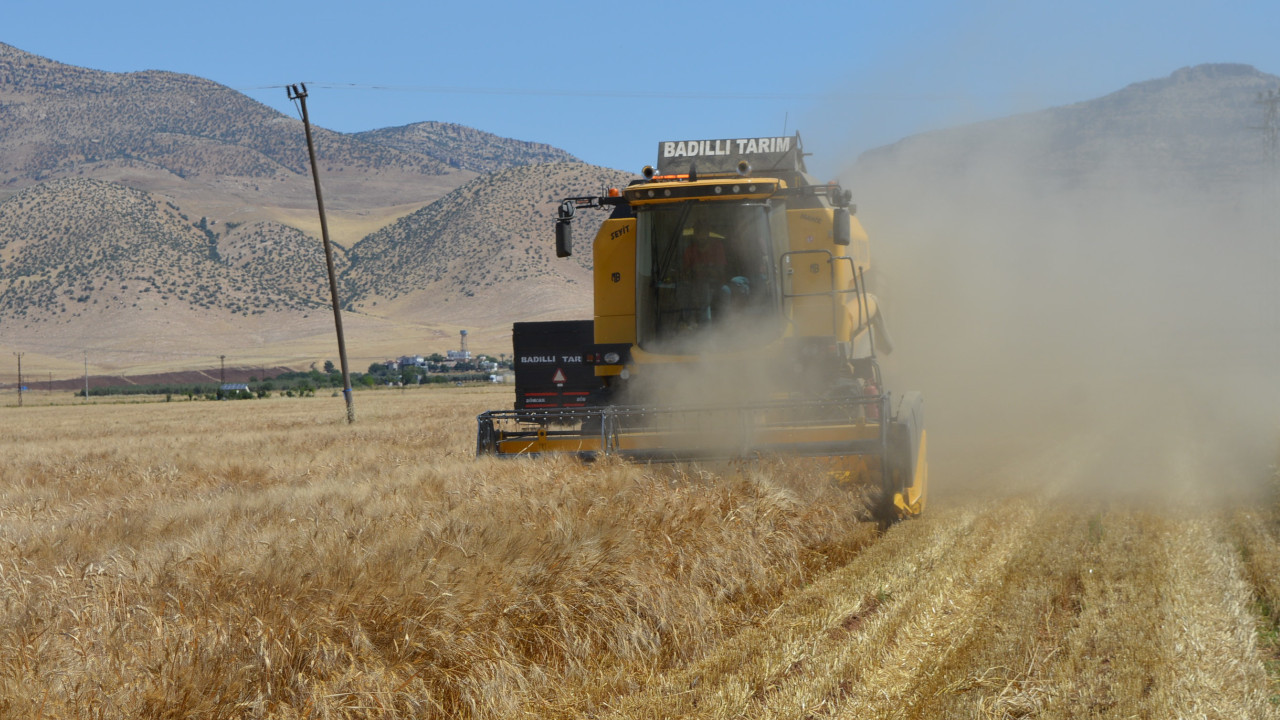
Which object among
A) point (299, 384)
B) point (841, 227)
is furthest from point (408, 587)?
point (299, 384)

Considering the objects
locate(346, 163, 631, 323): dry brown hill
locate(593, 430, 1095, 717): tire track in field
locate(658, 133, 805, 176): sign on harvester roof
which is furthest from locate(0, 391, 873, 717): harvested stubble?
locate(346, 163, 631, 323): dry brown hill

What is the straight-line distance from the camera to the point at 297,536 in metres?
6.36

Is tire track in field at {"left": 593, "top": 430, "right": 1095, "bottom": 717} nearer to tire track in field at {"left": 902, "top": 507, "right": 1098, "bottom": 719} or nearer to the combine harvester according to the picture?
tire track in field at {"left": 902, "top": 507, "right": 1098, "bottom": 719}

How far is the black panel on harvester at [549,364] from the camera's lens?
18.0 meters

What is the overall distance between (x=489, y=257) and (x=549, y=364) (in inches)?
4415

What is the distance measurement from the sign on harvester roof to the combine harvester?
1.90 m

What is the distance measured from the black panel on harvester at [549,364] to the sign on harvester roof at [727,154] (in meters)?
4.87

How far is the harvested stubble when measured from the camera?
439 centimetres

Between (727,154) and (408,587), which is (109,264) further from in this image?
(408,587)

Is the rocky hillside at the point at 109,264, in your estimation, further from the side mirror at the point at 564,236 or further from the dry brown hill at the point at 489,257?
the side mirror at the point at 564,236

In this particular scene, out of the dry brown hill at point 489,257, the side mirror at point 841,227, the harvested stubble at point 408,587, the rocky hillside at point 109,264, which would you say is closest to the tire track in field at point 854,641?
the harvested stubble at point 408,587

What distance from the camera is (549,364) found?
1811cm

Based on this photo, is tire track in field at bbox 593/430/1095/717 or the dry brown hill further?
the dry brown hill

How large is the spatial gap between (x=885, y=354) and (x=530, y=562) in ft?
29.2
